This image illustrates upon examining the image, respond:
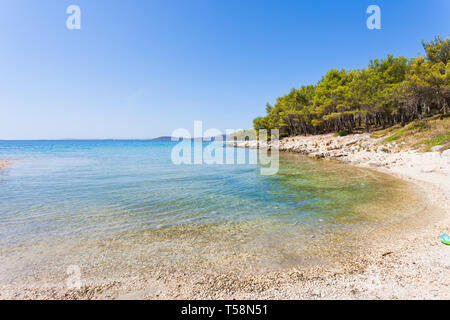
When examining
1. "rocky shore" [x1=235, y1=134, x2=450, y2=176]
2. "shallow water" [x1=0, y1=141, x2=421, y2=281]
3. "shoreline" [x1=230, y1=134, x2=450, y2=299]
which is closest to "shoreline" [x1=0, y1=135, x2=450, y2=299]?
"shoreline" [x1=230, y1=134, x2=450, y2=299]

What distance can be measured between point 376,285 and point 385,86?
5083cm

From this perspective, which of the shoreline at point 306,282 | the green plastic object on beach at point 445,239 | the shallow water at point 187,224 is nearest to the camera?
the shoreline at point 306,282

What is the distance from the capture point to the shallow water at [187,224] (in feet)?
20.6

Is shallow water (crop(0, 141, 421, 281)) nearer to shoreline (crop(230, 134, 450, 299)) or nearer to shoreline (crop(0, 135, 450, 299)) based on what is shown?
shoreline (crop(0, 135, 450, 299))

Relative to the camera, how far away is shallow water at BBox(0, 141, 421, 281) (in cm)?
627

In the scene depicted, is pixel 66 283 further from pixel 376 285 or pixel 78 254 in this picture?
pixel 376 285

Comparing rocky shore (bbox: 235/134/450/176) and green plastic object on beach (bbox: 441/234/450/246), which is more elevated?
rocky shore (bbox: 235/134/450/176)

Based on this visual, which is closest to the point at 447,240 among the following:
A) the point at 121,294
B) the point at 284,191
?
the point at 284,191

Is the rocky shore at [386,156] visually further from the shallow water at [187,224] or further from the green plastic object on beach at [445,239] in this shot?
the green plastic object on beach at [445,239]

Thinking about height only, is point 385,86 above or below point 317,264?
above

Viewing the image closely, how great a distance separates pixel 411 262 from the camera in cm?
558

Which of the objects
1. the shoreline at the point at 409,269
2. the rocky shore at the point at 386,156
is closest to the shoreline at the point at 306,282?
the shoreline at the point at 409,269

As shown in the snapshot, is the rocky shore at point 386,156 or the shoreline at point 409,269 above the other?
the rocky shore at point 386,156

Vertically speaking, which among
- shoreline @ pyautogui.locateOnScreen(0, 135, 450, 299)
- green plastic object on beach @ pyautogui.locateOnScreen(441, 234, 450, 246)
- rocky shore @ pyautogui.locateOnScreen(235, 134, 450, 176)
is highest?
rocky shore @ pyautogui.locateOnScreen(235, 134, 450, 176)
